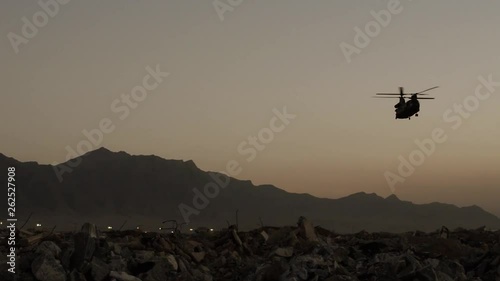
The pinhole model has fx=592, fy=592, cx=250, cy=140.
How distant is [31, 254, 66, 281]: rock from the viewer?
51.0ft

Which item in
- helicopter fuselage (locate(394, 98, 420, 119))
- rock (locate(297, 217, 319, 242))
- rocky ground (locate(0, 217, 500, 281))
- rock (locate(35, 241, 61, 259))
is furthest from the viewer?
helicopter fuselage (locate(394, 98, 420, 119))

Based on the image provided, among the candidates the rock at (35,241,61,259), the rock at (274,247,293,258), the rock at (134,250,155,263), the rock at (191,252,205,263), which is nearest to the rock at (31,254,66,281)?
the rock at (35,241,61,259)

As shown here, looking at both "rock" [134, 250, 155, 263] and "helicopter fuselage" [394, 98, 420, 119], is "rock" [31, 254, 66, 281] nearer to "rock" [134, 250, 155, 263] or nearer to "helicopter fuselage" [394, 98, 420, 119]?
"rock" [134, 250, 155, 263]

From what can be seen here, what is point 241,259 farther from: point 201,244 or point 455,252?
point 455,252

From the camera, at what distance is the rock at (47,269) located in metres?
15.5

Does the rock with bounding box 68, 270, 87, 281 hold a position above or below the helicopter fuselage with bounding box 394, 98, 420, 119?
below

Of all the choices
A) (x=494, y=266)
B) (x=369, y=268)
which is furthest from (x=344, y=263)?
(x=494, y=266)

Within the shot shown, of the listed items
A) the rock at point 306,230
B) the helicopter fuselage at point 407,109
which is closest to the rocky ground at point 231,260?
the rock at point 306,230

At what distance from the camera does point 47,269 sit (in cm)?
1566

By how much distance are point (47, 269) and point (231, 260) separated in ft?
22.9

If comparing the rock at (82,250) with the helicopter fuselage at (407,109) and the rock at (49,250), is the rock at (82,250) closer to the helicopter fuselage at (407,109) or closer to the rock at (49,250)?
the rock at (49,250)

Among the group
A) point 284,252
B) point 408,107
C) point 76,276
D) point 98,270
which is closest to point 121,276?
point 98,270

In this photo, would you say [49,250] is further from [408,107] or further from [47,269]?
[408,107]

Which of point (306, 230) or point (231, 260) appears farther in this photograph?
point (306, 230)
